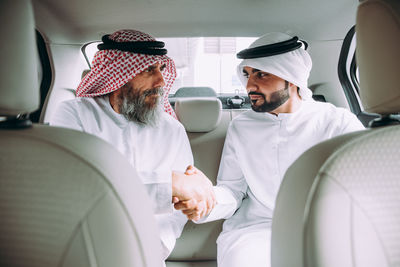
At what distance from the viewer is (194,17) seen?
7.23 ft

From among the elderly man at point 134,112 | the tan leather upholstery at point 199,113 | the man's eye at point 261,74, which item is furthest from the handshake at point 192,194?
the man's eye at point 261,74

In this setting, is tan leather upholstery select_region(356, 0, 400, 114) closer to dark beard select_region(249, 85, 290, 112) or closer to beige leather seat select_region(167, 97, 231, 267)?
dark beard select_region(249, 85, 290, 112)

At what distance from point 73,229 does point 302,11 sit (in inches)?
77.3

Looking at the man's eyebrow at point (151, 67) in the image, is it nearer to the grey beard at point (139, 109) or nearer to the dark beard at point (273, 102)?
the grey beard at point (139, 109)

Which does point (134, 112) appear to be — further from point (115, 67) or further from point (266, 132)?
point (266, 132)

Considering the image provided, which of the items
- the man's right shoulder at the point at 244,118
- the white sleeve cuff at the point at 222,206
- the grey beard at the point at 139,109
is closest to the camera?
→ the white sleeve cuff at the point at 222,206

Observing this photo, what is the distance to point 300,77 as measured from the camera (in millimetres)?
1866

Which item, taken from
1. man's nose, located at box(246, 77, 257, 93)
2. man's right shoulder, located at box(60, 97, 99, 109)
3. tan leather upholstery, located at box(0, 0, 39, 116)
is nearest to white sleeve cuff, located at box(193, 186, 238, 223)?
man's nose, located at box(246, 77, 257, 93)

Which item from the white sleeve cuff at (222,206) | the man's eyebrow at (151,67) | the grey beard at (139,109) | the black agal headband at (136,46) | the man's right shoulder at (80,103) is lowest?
the white sleeve cuff at (222,206)

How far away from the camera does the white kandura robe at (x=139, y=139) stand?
1655 millimetres

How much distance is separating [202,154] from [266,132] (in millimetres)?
404

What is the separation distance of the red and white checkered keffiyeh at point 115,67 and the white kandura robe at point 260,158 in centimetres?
65

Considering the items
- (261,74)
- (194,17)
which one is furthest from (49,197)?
(194,17)

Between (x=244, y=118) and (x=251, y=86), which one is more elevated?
(x=251, y=86)
